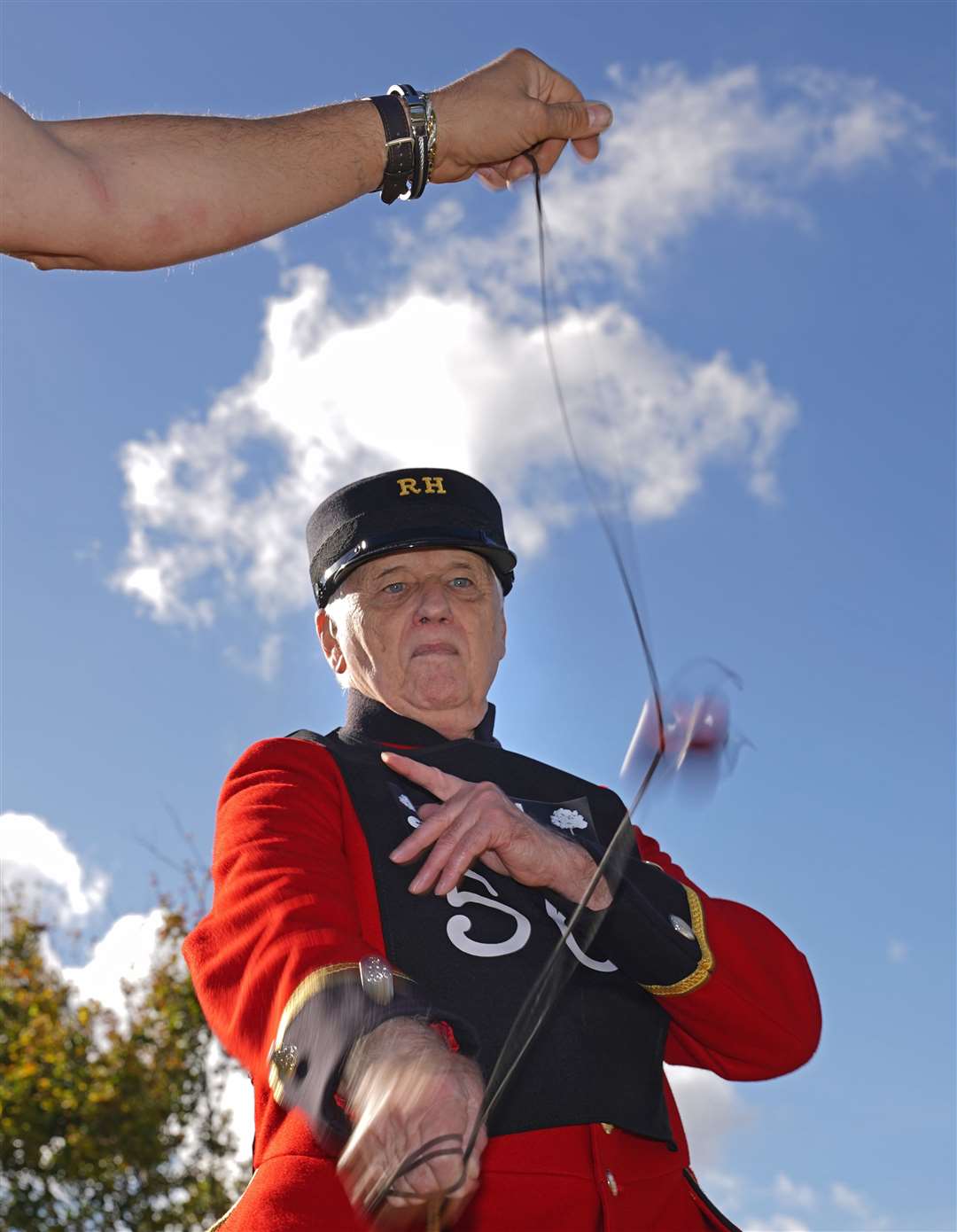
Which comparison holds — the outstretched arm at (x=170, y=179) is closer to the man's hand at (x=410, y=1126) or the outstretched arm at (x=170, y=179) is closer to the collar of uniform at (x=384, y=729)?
the man's hand at (x=410, y=1126)

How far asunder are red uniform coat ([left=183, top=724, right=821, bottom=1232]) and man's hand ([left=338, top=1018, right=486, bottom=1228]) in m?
0.33

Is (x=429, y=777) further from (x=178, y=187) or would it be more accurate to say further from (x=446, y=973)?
(x=178, y=187)

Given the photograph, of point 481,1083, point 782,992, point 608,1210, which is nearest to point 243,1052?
point 481,1083

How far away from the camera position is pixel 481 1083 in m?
2.17

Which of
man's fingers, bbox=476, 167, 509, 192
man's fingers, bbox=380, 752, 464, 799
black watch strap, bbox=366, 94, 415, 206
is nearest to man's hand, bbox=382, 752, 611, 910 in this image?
man's fingers, bbox=380, 752, 464, 799

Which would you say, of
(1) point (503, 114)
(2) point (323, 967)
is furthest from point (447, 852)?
(1) point (503, 114)

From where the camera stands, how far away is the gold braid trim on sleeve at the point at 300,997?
239cm

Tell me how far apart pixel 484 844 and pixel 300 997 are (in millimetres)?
532

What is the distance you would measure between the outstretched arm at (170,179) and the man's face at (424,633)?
1.41m

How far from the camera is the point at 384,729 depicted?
384 cm

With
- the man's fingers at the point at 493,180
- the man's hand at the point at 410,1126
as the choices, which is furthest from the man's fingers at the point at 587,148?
the man's hand at the point at 410,1126

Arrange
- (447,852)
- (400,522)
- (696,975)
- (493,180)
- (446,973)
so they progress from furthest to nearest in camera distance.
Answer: (400,522) < (493,180) < (696,975) < (446,973) < (447,852)

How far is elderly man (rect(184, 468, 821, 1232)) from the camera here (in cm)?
226

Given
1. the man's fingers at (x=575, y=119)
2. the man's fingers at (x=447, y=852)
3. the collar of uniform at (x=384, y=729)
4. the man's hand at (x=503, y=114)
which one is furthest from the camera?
the collar of uniform at (x=384, y=729)
